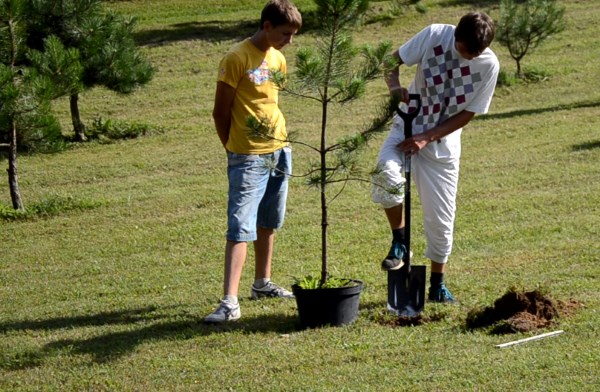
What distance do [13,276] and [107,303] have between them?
5.52ft

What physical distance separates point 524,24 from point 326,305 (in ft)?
42.8

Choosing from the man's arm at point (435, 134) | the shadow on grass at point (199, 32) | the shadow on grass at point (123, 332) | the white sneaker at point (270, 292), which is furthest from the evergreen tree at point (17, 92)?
the shadow on grass at point (199, 32)

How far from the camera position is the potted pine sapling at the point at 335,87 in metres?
6.03

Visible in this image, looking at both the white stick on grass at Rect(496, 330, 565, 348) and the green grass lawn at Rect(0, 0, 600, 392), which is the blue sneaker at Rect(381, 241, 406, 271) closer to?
the green grass lawn at Rect(0, 0, 600, 392)

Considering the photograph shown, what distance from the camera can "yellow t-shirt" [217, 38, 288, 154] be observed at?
6293 mm

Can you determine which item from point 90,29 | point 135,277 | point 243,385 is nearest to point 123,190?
point 90,29

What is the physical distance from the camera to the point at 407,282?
6473 millimetres

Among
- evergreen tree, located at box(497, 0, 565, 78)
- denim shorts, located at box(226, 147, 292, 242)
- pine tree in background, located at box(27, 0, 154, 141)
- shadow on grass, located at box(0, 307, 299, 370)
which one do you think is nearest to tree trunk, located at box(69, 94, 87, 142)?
Result: pine tree in background, located at box(27, 0, 154, 141)

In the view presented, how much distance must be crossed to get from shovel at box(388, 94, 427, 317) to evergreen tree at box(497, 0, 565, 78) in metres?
12.2

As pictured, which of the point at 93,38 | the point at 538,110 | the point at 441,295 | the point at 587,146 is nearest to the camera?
the point at 441,295

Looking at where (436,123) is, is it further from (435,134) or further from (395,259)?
(395,259)

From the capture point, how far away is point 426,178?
6.57m

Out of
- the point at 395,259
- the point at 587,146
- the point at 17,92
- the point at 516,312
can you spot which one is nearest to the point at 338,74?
the point at 395,259

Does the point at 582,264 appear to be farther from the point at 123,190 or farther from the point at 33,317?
the point at 123,190
